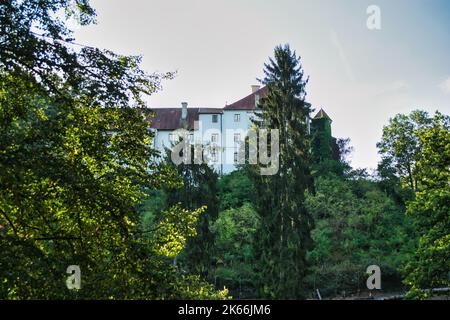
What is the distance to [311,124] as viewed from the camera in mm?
57875

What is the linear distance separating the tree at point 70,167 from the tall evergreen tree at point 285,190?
18.0m

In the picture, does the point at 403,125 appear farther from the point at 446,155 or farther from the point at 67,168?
the point at 67,168

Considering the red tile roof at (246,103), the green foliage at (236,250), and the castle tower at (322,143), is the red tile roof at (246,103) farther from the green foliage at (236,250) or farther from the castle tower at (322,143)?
the green foliage at (236,250)

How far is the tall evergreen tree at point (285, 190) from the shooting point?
2684 centimetres

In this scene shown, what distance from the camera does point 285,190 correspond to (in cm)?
2820

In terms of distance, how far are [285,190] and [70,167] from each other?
21.4 meters

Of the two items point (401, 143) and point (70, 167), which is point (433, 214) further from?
point (401, 143)

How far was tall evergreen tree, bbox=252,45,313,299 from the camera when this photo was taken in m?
26.8

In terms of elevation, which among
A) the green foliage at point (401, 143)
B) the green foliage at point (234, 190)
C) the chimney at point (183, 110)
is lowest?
the green foliage at point (234, 190)

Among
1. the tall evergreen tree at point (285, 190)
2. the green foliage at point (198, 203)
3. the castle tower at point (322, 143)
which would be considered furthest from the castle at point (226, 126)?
the tall evergreen tree at point (285, 190)

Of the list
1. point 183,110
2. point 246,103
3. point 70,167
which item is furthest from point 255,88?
point 70,167

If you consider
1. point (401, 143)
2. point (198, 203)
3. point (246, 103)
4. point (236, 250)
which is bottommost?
point (236, 250)

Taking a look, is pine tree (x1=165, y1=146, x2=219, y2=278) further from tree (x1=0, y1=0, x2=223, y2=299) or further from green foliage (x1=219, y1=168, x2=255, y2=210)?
tree (x1=0, y1=0, x2=223, y2=299)
